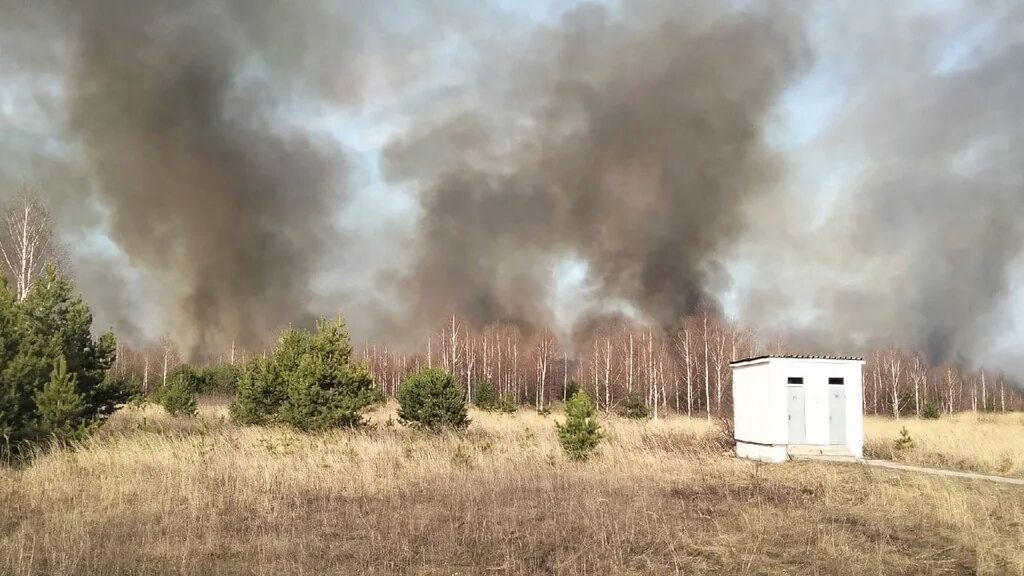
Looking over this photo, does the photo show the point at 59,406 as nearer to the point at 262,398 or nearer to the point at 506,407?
the point at 262,398

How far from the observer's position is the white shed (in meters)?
21.3

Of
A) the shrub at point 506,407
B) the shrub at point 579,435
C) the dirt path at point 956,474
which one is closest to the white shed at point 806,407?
the dirt path at point 956,474

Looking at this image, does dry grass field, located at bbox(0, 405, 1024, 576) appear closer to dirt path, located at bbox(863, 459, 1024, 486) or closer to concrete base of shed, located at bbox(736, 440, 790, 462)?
dirt path, located at bbox(863, 459, 1024, 486)

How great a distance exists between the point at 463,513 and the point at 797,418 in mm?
14535

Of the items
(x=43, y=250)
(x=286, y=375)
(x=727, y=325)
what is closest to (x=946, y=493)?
(x=286, y=375)

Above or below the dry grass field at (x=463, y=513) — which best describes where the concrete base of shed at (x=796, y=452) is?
below

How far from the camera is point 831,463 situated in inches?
756

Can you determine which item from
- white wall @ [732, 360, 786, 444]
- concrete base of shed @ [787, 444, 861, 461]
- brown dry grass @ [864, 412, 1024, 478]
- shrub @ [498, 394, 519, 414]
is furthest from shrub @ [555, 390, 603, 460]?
shrub @ [498, 394, 519, 414]

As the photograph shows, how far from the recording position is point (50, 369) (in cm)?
1595

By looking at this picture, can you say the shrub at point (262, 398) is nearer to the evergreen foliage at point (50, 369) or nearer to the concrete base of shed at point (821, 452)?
the evergreen foliage at point (50, 369)

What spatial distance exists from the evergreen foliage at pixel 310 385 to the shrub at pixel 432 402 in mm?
1431

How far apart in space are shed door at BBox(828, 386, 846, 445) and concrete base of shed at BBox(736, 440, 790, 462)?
2.02 metres

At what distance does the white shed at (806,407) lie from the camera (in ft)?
69.8

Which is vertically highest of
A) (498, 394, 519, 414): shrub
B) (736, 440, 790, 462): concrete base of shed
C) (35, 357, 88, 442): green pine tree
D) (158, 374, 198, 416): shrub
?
(35, 357, 88, 442): green pine tree
